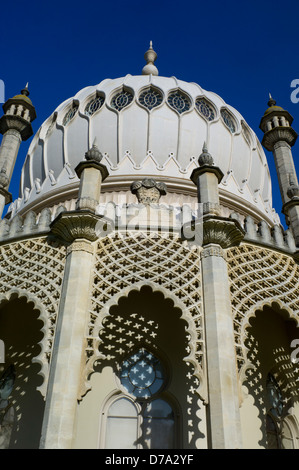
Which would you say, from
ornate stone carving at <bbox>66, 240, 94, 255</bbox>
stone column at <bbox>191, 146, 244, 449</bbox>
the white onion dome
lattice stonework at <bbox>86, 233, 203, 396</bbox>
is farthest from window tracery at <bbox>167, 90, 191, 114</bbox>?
ornate stone carving at <bbox>66, 240, 94, 255</bbox>

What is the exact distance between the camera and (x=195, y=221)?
33.1 feet

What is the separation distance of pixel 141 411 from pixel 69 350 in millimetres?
3176

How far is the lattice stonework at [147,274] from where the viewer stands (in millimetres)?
8961

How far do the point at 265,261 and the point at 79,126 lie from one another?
8.70m

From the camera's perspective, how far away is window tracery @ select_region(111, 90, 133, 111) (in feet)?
52.3

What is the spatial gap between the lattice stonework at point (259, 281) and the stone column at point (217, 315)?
1.13 ft

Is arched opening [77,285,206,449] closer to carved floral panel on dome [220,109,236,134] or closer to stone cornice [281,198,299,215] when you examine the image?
stone cornice [281,198,299,215]

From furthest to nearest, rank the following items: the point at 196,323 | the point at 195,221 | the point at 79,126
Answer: the point at 79,126, the point at 195,221, the point at 196,323

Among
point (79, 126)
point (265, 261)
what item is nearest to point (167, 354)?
point (265, 261)

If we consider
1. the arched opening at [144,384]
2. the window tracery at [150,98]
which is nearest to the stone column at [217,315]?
the arched opening at [144,384]

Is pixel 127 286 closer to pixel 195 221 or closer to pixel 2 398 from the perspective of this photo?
pixel 195 221

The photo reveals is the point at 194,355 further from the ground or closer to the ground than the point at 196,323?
closer to the ground

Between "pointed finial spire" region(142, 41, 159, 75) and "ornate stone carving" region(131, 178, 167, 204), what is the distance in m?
10.1

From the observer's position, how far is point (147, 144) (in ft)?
49.2
